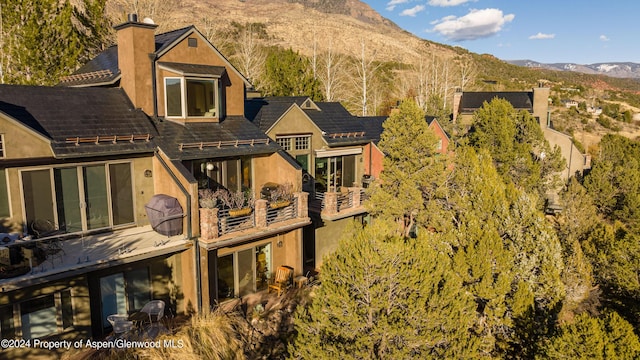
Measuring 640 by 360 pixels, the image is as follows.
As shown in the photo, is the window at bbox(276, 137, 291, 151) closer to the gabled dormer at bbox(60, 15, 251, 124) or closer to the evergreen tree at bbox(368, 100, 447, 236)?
the gabled dormer at bbox(60, 15, 251, 124)

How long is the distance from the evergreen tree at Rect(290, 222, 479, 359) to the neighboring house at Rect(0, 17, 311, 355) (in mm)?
6470

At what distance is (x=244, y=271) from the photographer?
1652 cm

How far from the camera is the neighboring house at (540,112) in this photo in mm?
36594

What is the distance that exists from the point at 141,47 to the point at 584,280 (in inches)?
715

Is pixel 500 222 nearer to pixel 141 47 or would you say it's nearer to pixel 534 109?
pixel 141 47

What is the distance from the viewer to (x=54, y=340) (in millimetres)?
12211

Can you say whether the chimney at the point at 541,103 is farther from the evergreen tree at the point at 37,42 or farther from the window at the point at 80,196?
the evergreen tree at the point at 37,42

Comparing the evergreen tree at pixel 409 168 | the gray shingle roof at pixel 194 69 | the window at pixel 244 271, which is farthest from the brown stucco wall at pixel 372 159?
the gray shingle roof at pixel 194 69

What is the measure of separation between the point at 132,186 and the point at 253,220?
4.33m

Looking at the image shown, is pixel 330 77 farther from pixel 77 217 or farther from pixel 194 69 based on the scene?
pixel 77 217

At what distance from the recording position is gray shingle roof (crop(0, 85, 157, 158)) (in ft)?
42.4

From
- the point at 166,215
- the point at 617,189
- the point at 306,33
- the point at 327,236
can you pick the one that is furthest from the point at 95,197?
the point at 306,33

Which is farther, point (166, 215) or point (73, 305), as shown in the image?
point (166, 215)

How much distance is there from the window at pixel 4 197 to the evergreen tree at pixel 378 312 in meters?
9.64
